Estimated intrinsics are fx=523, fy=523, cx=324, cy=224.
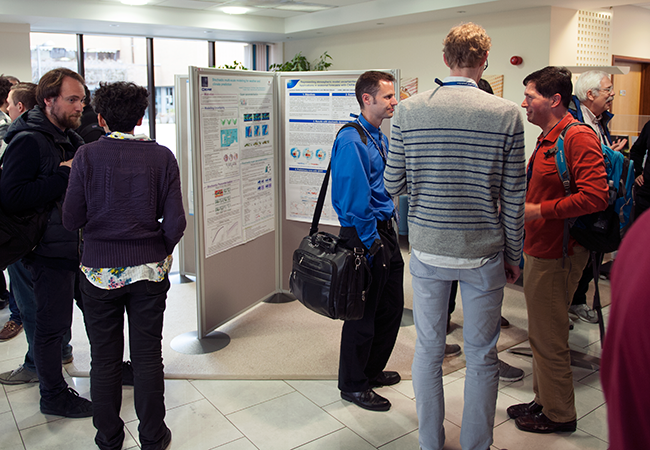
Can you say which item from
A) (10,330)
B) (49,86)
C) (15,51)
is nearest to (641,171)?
(49,86)

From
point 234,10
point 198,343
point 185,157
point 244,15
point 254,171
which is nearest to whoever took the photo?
point 198,343

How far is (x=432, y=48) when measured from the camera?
7.31 metres

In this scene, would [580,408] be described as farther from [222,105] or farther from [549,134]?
[222,105]

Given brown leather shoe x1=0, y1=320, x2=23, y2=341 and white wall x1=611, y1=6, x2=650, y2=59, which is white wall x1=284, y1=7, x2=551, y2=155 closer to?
white wall x1=611, y1=6, x2=650, y2=59

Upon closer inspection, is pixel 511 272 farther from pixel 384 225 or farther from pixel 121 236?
pixel 121 236

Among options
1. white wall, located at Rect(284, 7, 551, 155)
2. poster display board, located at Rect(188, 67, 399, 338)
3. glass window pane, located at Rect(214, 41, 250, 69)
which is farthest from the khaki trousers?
glass window pane, located at Rect(214, 41, 250, 69)

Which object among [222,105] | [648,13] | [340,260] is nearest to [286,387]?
[340,260]

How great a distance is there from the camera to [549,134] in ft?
7.72

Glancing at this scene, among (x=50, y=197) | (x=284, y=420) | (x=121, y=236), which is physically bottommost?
(x=284, y=420)

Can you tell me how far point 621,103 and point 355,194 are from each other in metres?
6.35

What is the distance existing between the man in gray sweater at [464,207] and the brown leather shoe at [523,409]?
61 cm

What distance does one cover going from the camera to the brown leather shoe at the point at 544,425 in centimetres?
246

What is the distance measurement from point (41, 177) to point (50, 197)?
0.31 feet

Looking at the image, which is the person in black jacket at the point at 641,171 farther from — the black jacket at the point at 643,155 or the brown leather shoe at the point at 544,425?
the brown leather shoe at the point at 544,425
